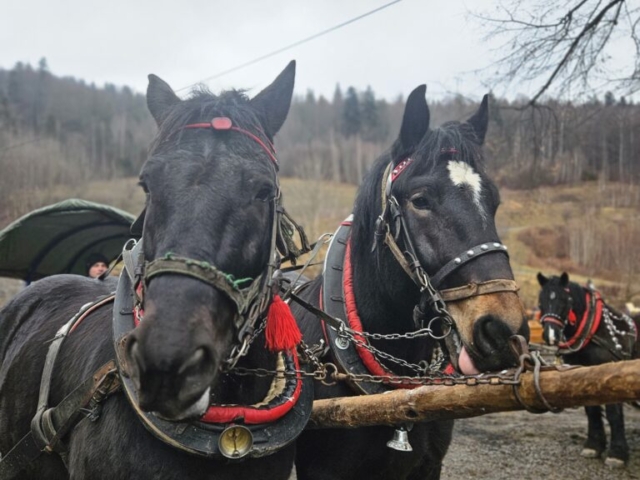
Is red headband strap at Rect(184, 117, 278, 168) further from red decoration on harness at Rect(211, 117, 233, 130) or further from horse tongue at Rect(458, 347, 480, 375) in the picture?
horse tongue at Rect(458, 347, 480, 375)

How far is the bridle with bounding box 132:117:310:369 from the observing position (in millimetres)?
1703

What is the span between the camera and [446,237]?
2578 millimetres

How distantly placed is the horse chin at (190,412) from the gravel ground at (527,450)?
490cm

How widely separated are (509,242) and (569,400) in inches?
1479

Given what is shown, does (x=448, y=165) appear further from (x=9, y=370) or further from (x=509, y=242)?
(x=509, y=242)

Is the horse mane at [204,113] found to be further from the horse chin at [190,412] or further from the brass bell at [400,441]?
the brass bell at [400,441]

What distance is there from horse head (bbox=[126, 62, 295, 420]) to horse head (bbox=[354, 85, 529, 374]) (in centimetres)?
81

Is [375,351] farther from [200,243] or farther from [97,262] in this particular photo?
[97,262]

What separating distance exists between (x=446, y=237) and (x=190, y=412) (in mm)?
1404

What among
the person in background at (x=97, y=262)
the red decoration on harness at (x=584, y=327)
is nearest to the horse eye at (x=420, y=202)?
the person in background at (x=97, y=262)

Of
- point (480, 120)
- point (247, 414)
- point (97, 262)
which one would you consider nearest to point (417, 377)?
point (247, 414)

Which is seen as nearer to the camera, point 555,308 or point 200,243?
point 200,243

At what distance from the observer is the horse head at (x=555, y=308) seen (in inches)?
287

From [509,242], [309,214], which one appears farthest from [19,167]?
[509,242]
